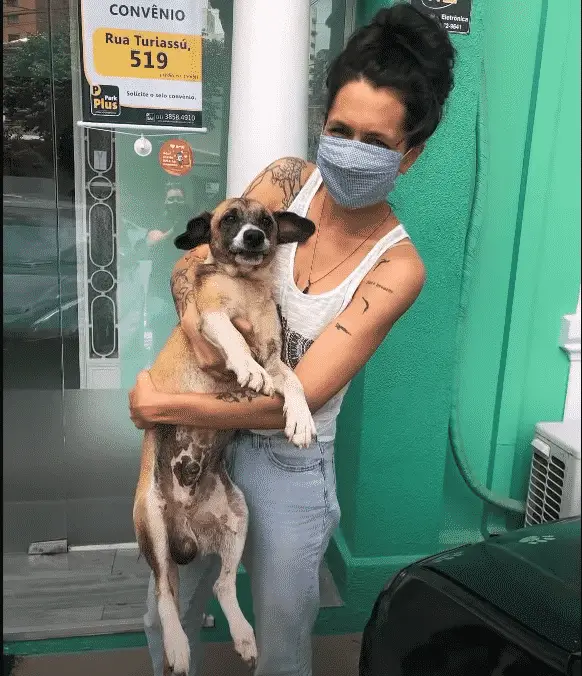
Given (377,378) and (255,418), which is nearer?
(255,418)

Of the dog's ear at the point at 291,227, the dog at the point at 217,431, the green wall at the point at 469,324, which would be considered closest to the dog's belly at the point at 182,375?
the dog at the point at 217,431

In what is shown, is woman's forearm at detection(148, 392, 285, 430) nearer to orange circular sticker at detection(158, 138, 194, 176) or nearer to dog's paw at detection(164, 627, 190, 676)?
dog's paw at detection(164, 627, 190, 676)

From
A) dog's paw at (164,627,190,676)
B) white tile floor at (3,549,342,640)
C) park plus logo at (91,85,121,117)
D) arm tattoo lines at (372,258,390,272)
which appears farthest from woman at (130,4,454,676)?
white tile floor at (3,549,342,640)

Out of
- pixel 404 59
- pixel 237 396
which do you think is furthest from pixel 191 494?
pixel 404 59

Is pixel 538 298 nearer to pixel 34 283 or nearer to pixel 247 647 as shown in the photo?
pixel 247 647

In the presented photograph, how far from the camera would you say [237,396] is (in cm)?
147

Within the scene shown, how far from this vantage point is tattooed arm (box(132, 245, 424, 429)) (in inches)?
57.8

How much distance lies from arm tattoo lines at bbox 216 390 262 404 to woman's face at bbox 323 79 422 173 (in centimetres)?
59

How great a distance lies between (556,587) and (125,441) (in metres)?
1.53

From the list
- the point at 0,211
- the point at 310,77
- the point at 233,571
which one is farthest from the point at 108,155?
the point at 233,571

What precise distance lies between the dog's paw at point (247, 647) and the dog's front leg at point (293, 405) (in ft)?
1.61

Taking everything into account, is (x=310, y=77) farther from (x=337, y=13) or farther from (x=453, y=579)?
(x=453, y=579)

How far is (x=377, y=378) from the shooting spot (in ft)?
8.49

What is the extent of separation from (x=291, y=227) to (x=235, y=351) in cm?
31
